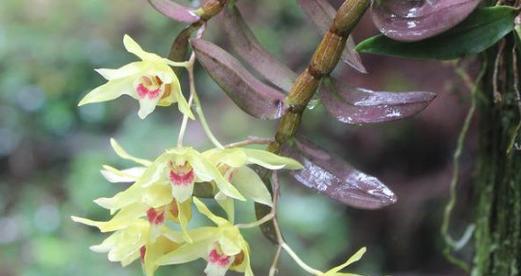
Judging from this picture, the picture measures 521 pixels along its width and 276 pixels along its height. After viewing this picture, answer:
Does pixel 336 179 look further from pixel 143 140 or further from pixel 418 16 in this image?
pixel 143 140

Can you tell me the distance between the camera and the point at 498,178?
2.19 feet

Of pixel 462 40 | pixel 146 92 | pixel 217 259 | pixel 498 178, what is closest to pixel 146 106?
pixel 146 92

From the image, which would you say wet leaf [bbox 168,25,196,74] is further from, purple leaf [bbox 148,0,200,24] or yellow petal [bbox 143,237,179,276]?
yellow petal [bbox 143,237,179,276]

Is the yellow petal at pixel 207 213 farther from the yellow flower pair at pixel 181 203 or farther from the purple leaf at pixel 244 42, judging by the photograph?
the purple leaf at pixel 244 42

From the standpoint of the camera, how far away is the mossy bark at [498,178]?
625 mm

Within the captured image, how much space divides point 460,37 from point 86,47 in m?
2.30

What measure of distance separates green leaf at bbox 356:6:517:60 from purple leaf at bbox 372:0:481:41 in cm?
2

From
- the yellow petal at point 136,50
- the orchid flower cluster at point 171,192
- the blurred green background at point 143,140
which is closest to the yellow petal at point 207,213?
the orchid flower cluster at point 171,192

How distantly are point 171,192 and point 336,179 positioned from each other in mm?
116

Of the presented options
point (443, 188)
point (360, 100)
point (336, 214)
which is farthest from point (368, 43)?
point (336, 214)

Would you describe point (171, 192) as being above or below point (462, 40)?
below

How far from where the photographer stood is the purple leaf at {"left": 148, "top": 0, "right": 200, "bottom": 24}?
1.76 ft

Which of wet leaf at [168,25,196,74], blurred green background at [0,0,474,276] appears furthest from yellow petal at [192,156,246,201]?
blurred green background at [0,0,474,276]

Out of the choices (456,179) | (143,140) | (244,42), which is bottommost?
(143,140)
